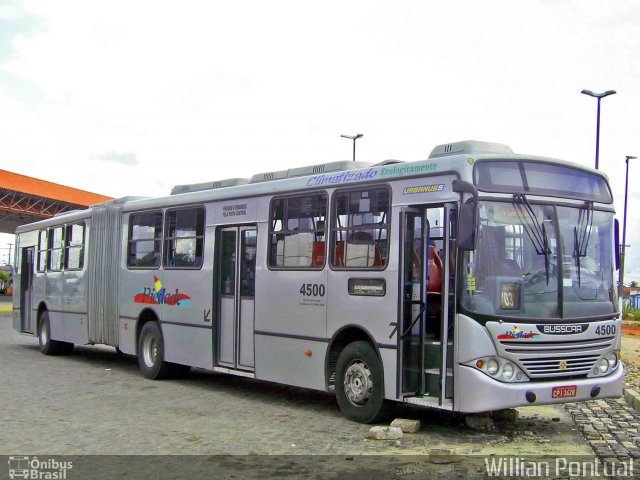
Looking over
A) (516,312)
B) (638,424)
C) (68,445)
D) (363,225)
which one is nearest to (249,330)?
(363,225)

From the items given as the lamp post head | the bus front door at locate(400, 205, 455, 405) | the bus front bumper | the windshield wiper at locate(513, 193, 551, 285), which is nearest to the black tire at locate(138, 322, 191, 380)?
the bus front door at locate(400, 205, 455, 405)

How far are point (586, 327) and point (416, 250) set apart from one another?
2.02 metres

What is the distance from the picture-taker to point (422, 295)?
8.61m

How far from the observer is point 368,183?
9297 mm

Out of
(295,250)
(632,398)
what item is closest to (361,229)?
(295,250)

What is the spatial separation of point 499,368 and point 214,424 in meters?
3.46

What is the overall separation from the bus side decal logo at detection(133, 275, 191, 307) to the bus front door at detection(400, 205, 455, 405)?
16.0ft

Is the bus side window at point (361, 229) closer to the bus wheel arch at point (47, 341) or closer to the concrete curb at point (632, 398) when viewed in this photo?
the concrete curb at point (632, 398)

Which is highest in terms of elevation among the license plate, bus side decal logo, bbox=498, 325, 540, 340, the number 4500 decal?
the number 4500 decal

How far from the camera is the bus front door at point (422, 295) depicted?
837 cm

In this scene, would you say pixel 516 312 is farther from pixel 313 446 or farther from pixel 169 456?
pixel 169 456

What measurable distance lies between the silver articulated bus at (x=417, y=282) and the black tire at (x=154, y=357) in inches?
33.4

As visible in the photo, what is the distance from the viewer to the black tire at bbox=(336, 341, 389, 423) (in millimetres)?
8844

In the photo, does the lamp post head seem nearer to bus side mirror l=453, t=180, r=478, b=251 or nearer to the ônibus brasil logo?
bus side mirror l=453, t=180, r=478, b=251
